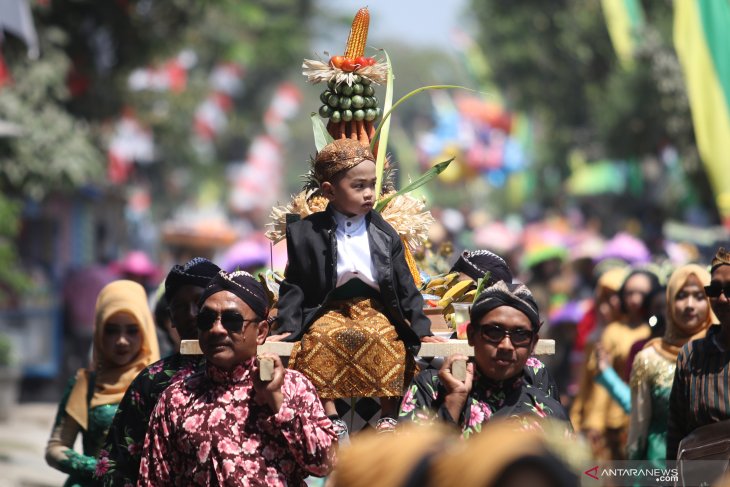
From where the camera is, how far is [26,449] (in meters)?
14.2

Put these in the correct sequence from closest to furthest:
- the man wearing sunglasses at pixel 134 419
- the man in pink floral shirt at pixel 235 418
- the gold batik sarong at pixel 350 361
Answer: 1. the man in pink floral shirt at pixel 235 418
2. the man wearing sunglasses at pixel 134 419
3. the gold batik sarong at pixel 350 361

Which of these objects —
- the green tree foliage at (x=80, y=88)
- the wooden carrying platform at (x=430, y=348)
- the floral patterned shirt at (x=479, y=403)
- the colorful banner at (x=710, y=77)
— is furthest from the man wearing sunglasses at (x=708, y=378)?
the colorful banner at (x=710, y=77)

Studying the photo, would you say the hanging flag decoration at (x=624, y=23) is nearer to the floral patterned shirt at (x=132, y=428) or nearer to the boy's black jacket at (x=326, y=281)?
the boy's black jacket at (x=326, y=281)

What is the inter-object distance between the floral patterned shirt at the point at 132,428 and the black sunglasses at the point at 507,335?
115 centimetres

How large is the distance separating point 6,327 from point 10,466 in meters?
6.65

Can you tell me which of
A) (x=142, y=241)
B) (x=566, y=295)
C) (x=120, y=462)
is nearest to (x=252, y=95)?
(x=142, y=241)

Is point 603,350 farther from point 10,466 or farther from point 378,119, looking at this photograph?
point 10,466

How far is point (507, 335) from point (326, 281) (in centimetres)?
106

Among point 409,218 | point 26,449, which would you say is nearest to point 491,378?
point 409,218

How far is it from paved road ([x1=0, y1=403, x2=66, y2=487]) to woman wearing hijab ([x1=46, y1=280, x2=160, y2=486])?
4.63 metres

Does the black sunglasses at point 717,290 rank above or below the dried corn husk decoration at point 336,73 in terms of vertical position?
below

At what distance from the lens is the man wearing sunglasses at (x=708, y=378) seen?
237 inches

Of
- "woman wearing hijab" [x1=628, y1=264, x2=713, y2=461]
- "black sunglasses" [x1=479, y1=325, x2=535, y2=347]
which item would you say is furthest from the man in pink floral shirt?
"woman wearing hijab" [x1=628, y1=264, x2=713, y2=461]

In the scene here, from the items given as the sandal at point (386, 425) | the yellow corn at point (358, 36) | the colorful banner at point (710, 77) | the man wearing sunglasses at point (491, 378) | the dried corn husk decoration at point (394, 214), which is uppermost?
the colorful banner at point (710, 77)
